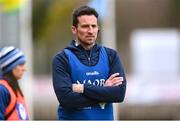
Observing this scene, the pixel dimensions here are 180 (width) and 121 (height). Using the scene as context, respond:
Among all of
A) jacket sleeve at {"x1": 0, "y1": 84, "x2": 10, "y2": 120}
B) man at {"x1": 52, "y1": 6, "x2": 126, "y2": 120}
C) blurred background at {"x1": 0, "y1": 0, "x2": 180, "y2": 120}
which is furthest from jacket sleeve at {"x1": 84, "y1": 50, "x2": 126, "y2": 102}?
blurred background at {"x1": 0, "y1": 0, "x2": 180, "y2": 120}

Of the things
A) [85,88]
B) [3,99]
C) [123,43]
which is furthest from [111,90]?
[123,43]

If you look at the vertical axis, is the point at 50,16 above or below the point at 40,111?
above

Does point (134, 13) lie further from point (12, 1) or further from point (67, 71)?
point (67, 71)

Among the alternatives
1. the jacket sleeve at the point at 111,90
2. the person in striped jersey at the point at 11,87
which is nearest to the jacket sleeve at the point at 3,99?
the person in striped jersey at the point at 11,87

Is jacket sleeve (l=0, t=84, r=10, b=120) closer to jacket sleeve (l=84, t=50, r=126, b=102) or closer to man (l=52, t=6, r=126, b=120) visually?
man (l=52, t=6, r=126, b=120)

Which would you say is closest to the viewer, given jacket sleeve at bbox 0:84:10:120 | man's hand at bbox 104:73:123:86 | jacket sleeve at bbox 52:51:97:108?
jacket sleeve at bbox 52:51:97:108

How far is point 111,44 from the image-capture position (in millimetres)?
18547

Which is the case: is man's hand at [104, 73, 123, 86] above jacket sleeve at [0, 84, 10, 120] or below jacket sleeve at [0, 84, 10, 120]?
above

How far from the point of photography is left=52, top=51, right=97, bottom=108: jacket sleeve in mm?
5586

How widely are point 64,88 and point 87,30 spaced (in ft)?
1.52

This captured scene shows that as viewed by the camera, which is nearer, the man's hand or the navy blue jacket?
the navy blue jacket

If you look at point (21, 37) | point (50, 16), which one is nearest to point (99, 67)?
point (21, 37)

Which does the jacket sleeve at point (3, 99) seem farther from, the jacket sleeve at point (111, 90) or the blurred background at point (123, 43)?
the blurred background at point (123, 43)

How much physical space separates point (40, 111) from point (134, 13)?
17512 mm
